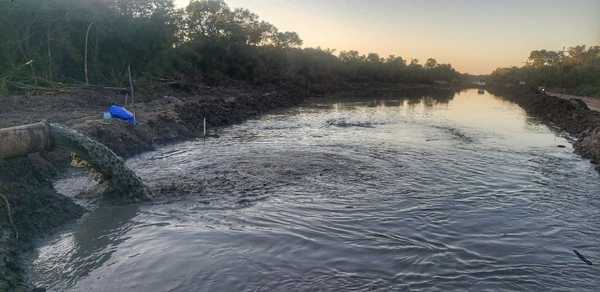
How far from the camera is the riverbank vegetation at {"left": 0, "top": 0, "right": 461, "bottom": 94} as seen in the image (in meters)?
21.9

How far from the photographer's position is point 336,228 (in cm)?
848

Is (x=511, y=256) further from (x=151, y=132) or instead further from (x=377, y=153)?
(x=151, y=132)

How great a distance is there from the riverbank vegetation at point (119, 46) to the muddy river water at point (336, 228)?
1283 cm

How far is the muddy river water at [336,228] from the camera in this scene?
6.54 m

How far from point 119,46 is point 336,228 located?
84.3 feet

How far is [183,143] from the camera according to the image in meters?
17.5

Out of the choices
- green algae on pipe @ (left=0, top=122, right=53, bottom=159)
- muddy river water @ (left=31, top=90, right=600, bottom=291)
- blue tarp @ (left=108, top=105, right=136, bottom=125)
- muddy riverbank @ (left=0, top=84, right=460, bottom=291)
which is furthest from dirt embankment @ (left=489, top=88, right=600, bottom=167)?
blue tarp @ (left=108, top=105, right=136, bottom=125)

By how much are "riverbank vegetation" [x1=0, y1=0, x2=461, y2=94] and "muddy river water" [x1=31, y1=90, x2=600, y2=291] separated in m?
12.8

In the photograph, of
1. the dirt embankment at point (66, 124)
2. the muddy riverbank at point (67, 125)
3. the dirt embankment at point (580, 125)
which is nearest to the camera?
the dirt embankment at point (66, 124)

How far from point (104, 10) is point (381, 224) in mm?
24955

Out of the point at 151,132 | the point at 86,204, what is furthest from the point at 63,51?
the point at 86,204

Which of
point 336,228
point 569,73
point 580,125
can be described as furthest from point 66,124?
A: point 569,73

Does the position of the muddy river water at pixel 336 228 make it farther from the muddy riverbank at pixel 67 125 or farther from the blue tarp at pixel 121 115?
the blue tarp at pixel 121 115

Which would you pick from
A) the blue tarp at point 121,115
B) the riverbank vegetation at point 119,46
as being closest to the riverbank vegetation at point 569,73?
the riverbank vegetation at point 119,46
